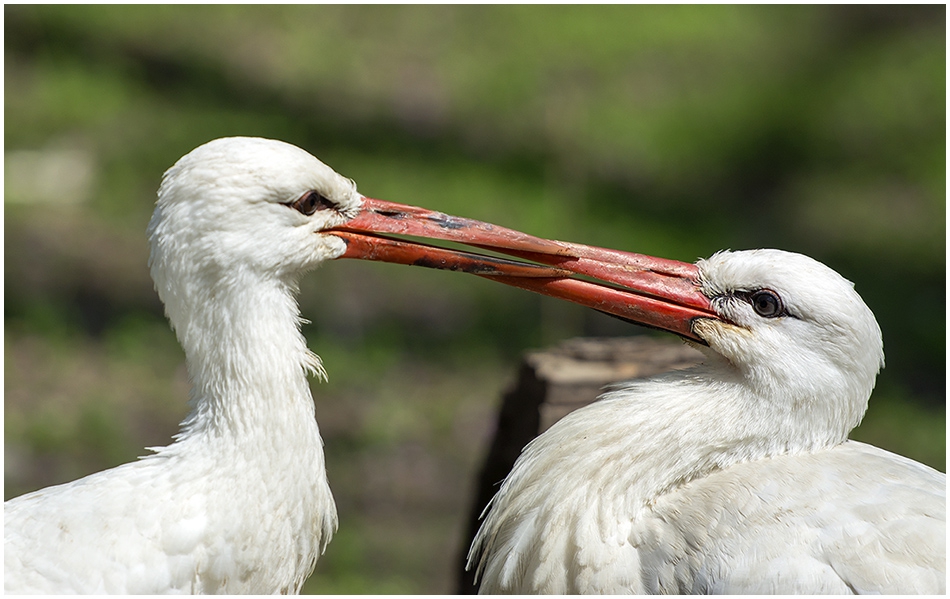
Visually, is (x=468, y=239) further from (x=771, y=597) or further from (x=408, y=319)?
(x=408, y=319)

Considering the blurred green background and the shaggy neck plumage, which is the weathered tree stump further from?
the shaggy neck plumage

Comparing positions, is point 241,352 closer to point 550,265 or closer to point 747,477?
point 550,265

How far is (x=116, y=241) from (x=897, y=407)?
16.7 ft

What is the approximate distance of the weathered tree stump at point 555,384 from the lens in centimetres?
319

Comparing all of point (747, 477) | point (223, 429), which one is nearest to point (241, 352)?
point (223, 429)

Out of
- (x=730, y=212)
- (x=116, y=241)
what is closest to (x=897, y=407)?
(x=730, y=212)

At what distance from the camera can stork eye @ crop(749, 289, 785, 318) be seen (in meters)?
2.25

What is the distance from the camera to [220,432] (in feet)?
7.30

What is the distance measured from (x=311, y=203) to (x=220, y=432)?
64 centimetres

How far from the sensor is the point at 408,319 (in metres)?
5.64

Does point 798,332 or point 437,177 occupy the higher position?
point 437,177

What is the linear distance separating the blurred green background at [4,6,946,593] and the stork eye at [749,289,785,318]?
7.98 ft

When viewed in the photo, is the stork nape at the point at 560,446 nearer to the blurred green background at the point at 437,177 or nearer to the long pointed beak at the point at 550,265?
the long pointed beak at the point at 550,265

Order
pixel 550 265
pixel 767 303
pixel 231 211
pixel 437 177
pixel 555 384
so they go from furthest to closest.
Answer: pixel 437 177 → pixel 555 384 → pixel 550 265 → pixel 767 303 → pixel 231 211
